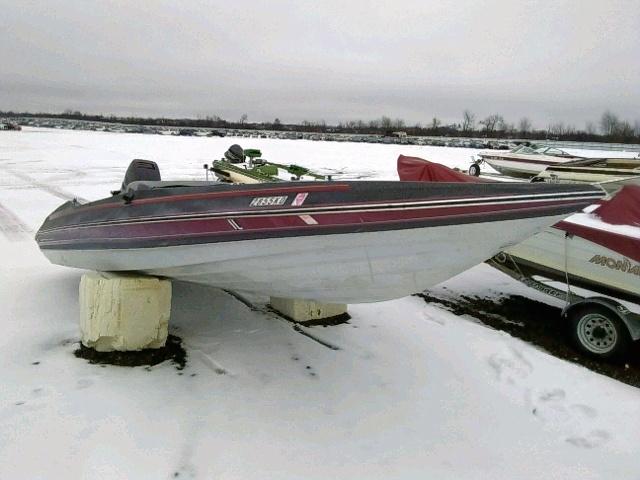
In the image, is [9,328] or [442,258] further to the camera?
[9,328]

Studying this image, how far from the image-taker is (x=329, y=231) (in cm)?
309

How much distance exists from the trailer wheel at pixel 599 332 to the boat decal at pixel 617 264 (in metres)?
0.40

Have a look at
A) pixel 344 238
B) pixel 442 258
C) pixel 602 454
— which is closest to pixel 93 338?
pixel 344 238

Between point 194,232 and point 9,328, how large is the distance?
1972mm

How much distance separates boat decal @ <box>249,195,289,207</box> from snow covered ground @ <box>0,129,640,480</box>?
1.33 metres

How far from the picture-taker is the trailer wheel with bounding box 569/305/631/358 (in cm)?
424

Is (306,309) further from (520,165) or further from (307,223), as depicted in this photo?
Result: (520,165)

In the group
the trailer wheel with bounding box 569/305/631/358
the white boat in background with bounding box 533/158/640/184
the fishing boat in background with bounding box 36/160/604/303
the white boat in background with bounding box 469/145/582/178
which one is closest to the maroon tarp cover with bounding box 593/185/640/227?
the trailer wheel with bounding box 569/305/631/358

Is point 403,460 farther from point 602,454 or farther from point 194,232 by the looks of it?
point 194,232

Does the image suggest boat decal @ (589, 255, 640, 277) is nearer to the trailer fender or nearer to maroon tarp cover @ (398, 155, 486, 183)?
the trailer fender

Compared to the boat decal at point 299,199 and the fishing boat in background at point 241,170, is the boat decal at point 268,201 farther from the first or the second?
the fishing boat in background at point 241,170

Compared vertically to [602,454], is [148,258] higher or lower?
higher

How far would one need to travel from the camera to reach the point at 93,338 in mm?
3691

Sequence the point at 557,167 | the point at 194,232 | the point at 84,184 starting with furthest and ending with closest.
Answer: the point at 84,184, the point at 557,167, the point at 194,232
